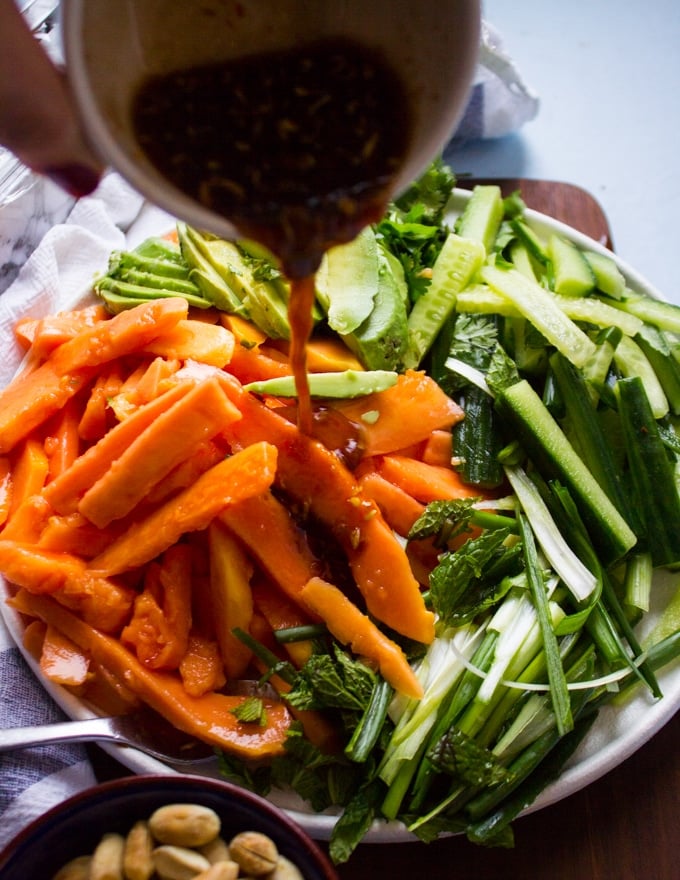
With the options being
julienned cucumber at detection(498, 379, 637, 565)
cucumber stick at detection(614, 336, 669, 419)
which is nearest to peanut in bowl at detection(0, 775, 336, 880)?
julienned cucumber at detection(498, 379, 637, 565)

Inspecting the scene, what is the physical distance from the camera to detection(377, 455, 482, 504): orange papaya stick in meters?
2.03

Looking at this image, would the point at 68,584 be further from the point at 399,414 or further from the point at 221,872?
the point at 399,414

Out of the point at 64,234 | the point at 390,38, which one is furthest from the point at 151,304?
the point at 390,38

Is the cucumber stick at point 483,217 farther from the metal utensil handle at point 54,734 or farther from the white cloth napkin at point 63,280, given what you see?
the metal utensil handle at point 54,734

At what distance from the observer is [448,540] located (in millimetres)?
1979

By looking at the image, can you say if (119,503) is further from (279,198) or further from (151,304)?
(279,198)

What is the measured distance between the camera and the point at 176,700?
1.71 metres

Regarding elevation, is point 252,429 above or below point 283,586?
above

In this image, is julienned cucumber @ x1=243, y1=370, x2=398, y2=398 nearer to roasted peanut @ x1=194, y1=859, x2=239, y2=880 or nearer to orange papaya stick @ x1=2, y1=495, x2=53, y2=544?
orange papaya stick @ x1=2, y1=495, x2=53, y2=544

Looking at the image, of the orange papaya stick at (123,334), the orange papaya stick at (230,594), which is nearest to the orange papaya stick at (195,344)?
the orange papaya stick at (123,334)

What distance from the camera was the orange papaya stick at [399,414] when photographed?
2070 millimetres

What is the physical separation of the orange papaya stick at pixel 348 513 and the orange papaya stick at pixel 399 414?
161 mm

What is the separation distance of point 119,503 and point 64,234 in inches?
43.5

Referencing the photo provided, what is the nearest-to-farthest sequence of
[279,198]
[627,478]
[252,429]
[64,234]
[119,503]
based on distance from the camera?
1. [279,198]
2. [119,503]
3. [252,429]
4. [627,478]
5. [64,234]
